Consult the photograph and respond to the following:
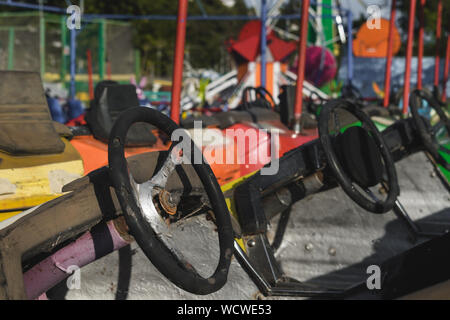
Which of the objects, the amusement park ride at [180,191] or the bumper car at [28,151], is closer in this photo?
the amusement park ride at [180,191]

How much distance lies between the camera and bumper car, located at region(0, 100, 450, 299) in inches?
50.2

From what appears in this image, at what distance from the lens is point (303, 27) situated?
404 cm

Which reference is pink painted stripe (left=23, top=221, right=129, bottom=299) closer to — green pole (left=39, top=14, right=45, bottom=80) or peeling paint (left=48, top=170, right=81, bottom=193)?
peeling paint (left=48, top=170, right=81, bottom=193)

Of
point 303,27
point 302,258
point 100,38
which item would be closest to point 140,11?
point 100,38

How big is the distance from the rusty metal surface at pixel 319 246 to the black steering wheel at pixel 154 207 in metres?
0.35

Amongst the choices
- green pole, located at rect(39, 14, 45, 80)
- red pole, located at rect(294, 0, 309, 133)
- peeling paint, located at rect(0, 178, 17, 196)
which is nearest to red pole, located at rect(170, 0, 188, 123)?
red pole, located at rect(294, 0, 309, 133)

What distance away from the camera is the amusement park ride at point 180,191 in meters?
1.31

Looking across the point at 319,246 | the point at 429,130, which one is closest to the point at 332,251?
the point at 319,246

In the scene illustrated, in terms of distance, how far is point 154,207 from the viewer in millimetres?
1293

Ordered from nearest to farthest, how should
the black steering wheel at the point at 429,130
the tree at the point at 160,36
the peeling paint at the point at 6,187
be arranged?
the peeling paint at the point at 6,187
the black steering wheel at the point at 429,130
the tree at the point at 160,36

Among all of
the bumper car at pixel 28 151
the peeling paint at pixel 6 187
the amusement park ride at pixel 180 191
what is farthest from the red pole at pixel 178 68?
the peeling paint at pixel 6 187

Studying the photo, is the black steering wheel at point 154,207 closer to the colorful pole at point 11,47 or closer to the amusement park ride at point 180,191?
the amusement park ride at point 180,191
